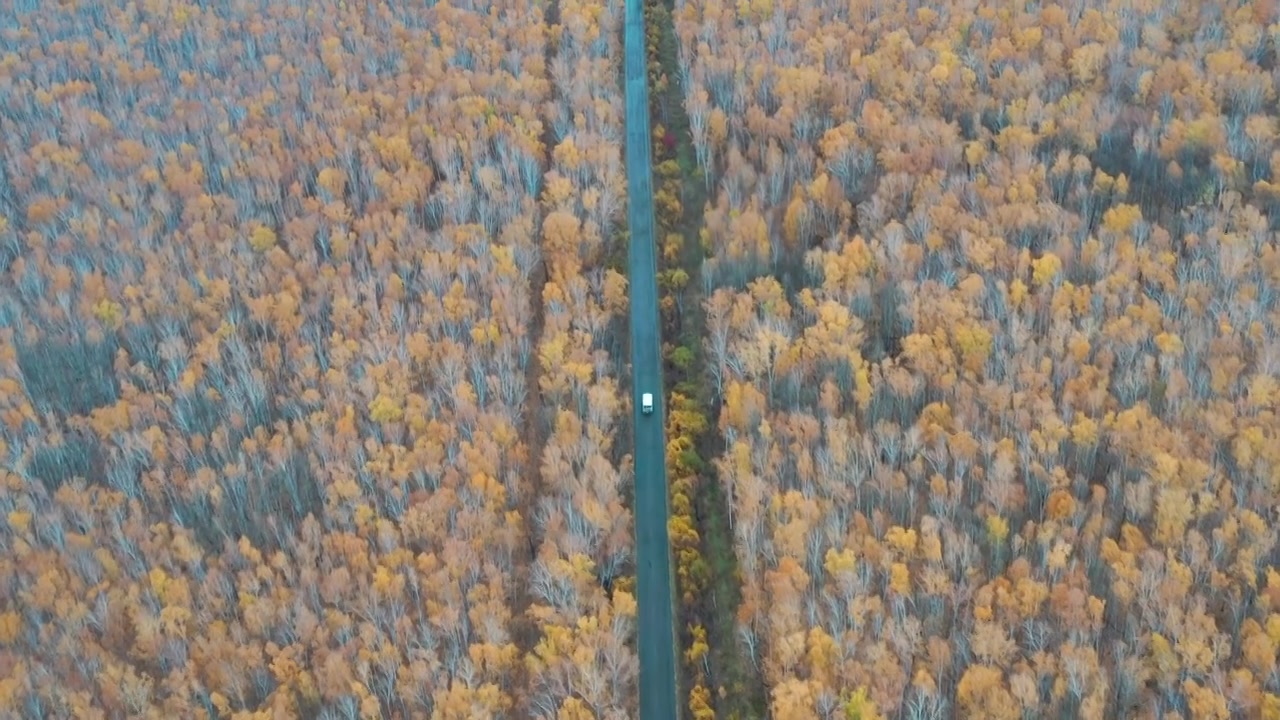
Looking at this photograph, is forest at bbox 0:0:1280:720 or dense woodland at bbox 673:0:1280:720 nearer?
dense woodland at bbox 673:0:1280:720

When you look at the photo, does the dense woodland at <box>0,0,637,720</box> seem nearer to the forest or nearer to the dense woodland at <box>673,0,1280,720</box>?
the forest

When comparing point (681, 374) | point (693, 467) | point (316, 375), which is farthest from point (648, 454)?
point (316, 375)

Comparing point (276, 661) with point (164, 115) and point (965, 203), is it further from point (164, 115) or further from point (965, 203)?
point (164, 115)

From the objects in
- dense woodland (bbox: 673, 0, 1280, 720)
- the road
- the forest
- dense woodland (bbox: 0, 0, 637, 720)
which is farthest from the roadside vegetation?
dense woodland (bbox: 0, 0, 637, 720)

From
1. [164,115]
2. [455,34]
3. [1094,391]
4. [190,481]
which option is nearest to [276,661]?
[190,481]

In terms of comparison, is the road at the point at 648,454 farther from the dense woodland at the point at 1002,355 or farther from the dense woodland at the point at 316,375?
the dense woodland at the point at 1002,355

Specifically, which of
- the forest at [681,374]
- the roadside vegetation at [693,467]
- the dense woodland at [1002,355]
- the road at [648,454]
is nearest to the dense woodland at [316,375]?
the forest at [681,374]
